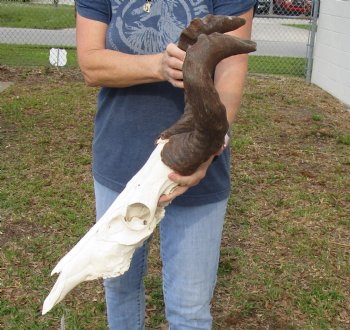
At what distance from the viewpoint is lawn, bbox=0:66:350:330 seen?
3.39 m

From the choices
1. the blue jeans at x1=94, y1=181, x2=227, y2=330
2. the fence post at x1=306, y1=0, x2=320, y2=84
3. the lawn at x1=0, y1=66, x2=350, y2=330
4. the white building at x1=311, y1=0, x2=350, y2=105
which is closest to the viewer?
the blue jeans at x1=94, y1=181, x2=227, y2=330

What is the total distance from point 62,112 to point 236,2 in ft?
18.7

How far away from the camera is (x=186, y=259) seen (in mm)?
2062

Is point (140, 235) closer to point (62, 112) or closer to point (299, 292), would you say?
point (299, 292)

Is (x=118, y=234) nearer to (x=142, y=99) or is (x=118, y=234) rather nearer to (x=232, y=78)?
(x=142, y=99)

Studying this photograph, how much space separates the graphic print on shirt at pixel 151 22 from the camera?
6.26 ft

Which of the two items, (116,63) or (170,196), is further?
(116,63)

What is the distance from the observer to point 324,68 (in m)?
9.62

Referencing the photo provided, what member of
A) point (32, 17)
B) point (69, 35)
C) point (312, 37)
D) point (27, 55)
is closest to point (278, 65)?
point (312, 37)

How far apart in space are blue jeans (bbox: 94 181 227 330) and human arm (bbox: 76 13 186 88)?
409 mm

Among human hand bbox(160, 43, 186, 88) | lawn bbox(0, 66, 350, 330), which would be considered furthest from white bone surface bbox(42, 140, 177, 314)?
lawn bbox(0, 66, 350, 330)

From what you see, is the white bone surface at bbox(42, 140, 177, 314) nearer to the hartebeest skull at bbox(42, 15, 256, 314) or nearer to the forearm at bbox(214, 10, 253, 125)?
the hartebeest skull at bbox(42, 15, 256, 314)

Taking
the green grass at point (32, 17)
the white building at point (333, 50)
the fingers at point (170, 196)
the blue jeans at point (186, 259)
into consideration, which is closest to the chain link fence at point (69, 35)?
the green grass at point (32, 17)

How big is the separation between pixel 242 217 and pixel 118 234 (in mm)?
2985
